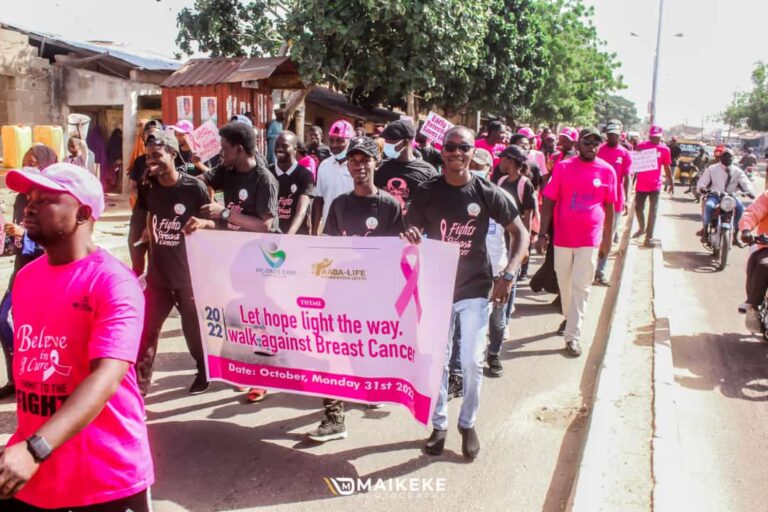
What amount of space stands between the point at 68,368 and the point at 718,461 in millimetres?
3846

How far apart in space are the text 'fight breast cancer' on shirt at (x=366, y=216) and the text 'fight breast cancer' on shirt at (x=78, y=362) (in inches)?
92.5

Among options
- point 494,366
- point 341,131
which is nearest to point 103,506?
point 494,366

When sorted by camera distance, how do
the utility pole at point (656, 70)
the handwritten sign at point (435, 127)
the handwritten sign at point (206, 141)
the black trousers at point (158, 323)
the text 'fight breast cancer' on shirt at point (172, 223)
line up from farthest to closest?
1. the utility pole at point (656, 70)
2. the handwritten sign at point (435, 127)
3. the handwritten sign at point (206, 141)
4. the text 'fight breast cancer' on shirt at point (172, 223)
5. the black trousers at point (158, 323)

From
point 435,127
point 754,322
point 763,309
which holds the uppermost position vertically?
point 435,127

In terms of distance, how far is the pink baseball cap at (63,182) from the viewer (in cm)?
214

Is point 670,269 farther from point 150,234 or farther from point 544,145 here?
point 150,234

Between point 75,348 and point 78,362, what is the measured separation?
0.05 m

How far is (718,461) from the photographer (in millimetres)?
4332

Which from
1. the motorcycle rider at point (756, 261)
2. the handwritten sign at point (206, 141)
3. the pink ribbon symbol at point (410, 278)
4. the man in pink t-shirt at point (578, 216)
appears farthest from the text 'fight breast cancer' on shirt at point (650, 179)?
the pink ribbon symbol at point (410, 278)

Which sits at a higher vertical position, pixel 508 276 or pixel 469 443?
pixel 508 276

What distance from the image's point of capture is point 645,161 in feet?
35.6

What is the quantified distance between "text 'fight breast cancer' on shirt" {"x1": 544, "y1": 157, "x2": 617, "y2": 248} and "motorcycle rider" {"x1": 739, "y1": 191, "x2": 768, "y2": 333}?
1277 mm

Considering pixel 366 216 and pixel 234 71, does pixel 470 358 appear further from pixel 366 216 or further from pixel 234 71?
pixel 234 71

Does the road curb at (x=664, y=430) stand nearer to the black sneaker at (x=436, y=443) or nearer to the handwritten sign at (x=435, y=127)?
the black sneaker at (x=436, y=443)
